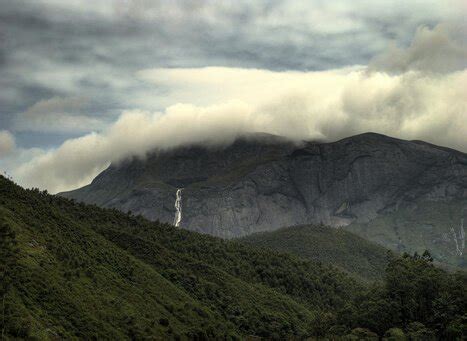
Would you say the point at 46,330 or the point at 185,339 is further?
the point at 185,339

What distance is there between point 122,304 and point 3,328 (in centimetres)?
6546

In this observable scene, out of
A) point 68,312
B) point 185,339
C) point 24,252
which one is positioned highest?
point 24,252

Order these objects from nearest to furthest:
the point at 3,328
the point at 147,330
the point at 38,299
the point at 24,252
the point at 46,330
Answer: the point at 3,328
the point at 46,330
the point at 38,299
the point at 24,252
the point at 147,330

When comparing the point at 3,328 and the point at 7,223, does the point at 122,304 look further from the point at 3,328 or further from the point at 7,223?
the point at 3,328

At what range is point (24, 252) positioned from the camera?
166 m

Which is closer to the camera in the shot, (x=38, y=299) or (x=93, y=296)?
(x=38, y=299)

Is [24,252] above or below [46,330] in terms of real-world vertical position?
above

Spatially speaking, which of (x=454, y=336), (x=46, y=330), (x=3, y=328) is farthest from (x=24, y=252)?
(x=454, y=336)

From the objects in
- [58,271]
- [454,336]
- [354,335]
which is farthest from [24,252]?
[454,336]

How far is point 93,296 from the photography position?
17662 centimetres

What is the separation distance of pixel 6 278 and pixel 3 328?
2371 cm

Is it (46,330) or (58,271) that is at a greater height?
(58,271)

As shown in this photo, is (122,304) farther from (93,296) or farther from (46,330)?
(46,330)

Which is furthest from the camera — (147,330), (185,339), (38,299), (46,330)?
(185,339)
